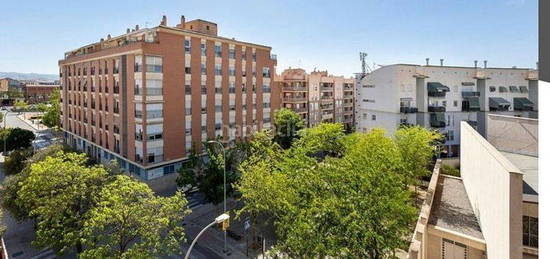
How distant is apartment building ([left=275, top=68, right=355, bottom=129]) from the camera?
207 feet

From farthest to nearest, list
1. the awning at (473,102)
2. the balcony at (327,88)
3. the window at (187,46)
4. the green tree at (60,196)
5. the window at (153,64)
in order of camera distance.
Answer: the balcony at (327,88)
the awning at (473,102)
the window at (187,46)
the window at (153,64)
the green tree at (60,196)

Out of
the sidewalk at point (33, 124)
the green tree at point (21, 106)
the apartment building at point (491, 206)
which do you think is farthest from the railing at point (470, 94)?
the green tree at point (21, 106)

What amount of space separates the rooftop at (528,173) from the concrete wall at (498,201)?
1.20 metres

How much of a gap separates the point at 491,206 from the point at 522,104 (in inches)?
1739

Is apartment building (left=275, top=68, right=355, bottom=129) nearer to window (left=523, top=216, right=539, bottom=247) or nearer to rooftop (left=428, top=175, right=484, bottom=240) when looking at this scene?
rooftop (left=428, top=175, right=484, bottom=240)

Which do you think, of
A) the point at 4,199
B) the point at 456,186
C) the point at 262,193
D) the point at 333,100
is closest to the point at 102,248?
the point at 262,193

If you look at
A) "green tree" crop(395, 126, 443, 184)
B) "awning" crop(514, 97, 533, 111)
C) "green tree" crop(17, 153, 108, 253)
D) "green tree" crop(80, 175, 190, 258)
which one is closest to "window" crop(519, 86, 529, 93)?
"awning" crop(514, 97, 533, 111)

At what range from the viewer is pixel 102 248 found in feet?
50.4

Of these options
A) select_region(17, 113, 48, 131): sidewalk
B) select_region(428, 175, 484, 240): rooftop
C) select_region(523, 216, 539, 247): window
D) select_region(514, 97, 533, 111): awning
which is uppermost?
select_region(514, 97, 533, 111): awning

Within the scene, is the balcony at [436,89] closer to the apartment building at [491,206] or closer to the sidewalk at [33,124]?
the apartment building at [491,206]

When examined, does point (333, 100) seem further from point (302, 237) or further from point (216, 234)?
point (302, 237)

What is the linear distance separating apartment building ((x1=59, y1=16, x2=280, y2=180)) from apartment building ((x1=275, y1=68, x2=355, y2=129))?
12.8 meters

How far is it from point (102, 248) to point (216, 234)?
36.6ft

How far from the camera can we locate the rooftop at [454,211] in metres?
16.6
